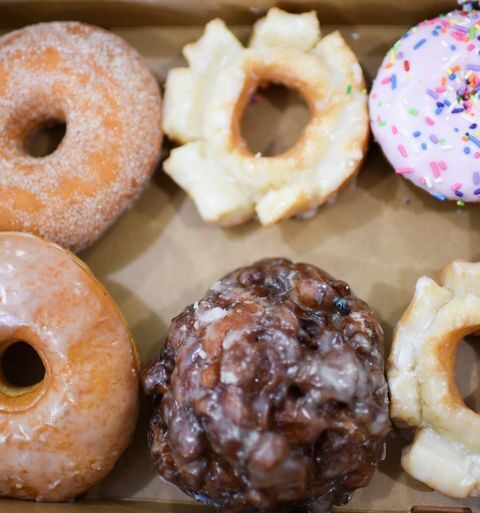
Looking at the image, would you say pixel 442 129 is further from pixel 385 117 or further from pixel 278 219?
pixel 278 219

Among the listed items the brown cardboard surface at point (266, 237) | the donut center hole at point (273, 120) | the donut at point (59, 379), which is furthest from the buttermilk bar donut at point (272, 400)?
the donut center hole at point (273, 120)

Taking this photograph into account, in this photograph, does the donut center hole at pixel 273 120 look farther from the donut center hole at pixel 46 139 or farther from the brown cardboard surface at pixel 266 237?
the donut center hole at pixel 46 139

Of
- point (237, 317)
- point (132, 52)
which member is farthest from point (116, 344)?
point (132, 52)

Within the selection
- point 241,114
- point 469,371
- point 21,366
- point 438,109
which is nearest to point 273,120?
point 241,114

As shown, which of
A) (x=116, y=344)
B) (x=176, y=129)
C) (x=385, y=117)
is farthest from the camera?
(x=176, y=129)

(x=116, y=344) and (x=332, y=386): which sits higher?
(x=332, y=386)

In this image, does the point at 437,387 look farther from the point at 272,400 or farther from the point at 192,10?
the point at 192,10

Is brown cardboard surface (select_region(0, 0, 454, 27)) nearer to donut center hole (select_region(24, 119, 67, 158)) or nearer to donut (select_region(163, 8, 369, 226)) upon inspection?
donut (select_region(163, 8, 369, 226))
